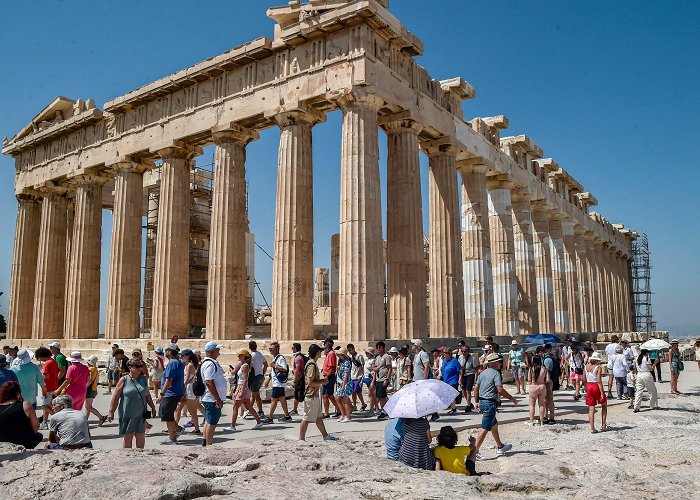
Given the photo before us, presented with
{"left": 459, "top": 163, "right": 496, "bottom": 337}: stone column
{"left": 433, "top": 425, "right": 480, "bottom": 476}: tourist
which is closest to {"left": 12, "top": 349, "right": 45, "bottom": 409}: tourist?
{"left": 433, "top": 425, "right": 480, "bottom": 476}: tourist

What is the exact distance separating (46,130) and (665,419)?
3056 cm

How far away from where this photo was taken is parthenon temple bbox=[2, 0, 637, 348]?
63.2 feet

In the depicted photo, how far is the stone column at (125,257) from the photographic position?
25.7 m

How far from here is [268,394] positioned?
599 inches

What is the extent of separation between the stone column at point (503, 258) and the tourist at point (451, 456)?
21985 millimetres

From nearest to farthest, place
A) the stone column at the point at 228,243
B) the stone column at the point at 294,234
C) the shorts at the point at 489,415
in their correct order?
the shorts at the point at 489,415
the stone column at the point at 294,234
the stone column at the point at 228,243

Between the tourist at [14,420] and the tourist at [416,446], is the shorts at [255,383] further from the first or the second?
the tourist at [416,446]

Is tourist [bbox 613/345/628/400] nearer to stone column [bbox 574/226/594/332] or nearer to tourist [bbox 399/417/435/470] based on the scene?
tourist [bbox 399/417/435/470]

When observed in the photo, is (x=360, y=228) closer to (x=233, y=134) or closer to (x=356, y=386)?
(x=356, y=386)

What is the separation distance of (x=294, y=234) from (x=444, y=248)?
650 centimetres

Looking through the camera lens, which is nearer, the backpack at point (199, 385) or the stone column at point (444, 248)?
the backpack at point (199, 385)

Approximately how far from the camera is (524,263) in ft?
104

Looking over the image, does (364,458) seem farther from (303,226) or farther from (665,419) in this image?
(303,226)

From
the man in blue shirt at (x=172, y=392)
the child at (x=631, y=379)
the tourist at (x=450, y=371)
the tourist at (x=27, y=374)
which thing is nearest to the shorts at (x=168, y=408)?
the man in blue shirt at (x=172, y=392)
